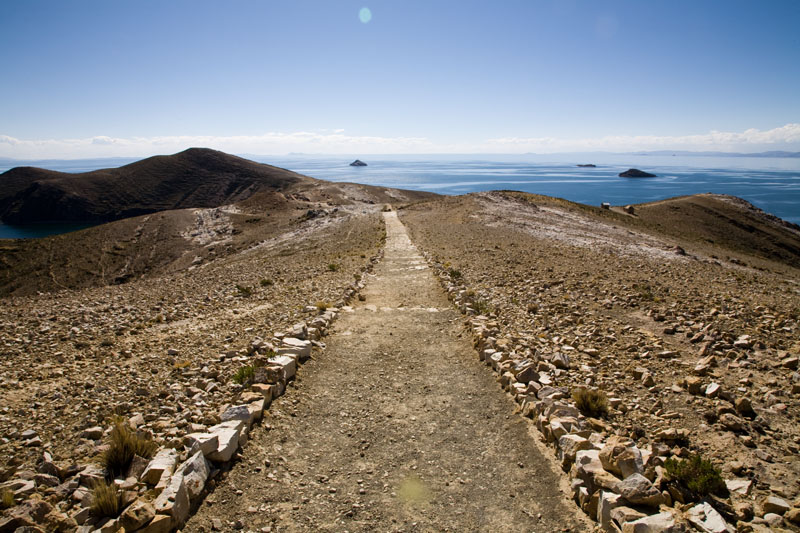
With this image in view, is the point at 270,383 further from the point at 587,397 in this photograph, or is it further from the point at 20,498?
the point at 587,397

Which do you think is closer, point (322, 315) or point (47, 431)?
point (47, 431)

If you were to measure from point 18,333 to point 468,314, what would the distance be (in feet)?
40.4

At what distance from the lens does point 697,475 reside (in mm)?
4441

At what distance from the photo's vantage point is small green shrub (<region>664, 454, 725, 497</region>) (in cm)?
432

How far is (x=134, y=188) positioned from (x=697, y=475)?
164040mm

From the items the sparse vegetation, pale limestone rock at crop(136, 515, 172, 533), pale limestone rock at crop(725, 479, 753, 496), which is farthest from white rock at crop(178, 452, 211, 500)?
the sparse vegetation

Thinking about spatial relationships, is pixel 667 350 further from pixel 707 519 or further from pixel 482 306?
pixel 707 519

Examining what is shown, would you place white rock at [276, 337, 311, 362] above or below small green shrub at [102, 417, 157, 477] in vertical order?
below

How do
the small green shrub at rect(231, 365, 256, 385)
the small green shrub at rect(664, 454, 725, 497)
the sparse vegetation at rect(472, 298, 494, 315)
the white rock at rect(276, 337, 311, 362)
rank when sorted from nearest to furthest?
1. the small green shrub at rect(664, 454, 725, 497)
2. the small green shrub at rect(231, 365, 256, 385)
3. the white rock at rect(276, 337, 311, 362)
4. the sparse vegetation at rect(472, 298, 494, 315)

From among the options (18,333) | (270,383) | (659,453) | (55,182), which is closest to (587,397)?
(659,453)

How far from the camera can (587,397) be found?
20.8 feet

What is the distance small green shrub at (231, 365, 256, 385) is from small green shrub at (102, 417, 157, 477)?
6.45ft

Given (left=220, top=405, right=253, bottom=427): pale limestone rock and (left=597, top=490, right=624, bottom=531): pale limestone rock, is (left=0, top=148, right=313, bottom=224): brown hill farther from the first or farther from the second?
(left=597, top=490, right=624, bottom=531): pale limestone rock

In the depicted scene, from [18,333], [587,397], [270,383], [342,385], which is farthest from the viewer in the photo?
[18,333]
